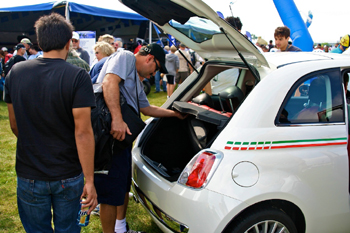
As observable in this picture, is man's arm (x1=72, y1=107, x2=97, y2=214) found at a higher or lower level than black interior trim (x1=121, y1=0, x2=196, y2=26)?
lower

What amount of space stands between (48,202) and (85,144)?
406 millimetres

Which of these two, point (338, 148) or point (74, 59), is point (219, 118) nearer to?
point (338, 148)

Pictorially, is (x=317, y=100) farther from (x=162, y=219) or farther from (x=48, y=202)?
(x=48, y=202)

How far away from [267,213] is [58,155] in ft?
4.49

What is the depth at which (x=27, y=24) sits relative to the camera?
15016mm

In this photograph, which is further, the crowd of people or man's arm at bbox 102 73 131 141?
man's arm at bbox 102 73 131 141

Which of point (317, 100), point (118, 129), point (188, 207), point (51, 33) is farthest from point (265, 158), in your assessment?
point (51, 33)

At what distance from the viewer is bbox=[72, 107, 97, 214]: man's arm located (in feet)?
5.41

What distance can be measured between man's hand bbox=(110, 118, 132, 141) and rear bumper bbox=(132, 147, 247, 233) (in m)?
0.42

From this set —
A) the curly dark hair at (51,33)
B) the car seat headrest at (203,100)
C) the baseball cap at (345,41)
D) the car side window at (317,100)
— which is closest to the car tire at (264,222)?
the car side window at (317,100)

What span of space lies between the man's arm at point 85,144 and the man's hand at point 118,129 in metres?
0.53

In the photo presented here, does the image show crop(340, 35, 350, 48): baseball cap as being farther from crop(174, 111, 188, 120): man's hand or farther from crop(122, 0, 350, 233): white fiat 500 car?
crop(174, 111, 188, 120): man's hand

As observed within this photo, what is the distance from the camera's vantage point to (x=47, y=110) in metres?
1.62

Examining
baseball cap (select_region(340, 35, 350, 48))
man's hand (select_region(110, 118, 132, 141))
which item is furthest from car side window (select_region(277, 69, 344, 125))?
baseball cap (select_region(340, 35, 350, 48))
